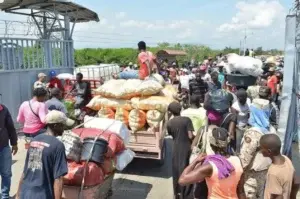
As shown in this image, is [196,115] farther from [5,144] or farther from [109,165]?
[5,144]

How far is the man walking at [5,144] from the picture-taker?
14.6 ft

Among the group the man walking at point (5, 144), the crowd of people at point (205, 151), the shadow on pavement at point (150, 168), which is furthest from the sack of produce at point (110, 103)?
the man walking at point (5, 144)

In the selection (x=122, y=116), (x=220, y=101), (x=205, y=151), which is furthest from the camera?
(x=122, y=116)

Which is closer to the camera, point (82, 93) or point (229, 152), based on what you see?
point (229, 152)

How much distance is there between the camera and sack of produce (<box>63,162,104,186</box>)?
12.9 feet

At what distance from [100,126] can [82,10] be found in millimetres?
7751

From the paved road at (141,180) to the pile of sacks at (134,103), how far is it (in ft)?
2.85

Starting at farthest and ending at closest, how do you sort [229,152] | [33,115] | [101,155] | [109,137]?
[33,115], [109,137], [101,155], [229,152]

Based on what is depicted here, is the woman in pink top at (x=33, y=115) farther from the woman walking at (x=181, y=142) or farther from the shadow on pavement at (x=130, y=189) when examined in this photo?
the woman walking at (x=181, y=142)


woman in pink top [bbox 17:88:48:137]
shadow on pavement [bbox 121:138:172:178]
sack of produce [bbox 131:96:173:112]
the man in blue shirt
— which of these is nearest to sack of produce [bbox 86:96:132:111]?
sack of produce [bbox 131:96:173:112]

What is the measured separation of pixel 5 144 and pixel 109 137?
134 cm

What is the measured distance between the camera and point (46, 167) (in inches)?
122

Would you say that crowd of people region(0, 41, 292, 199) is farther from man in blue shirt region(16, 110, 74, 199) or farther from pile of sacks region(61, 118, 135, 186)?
pile of sacks region(61, 118, 135, 186)

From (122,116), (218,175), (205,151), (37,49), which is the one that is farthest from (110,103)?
(37,49)
